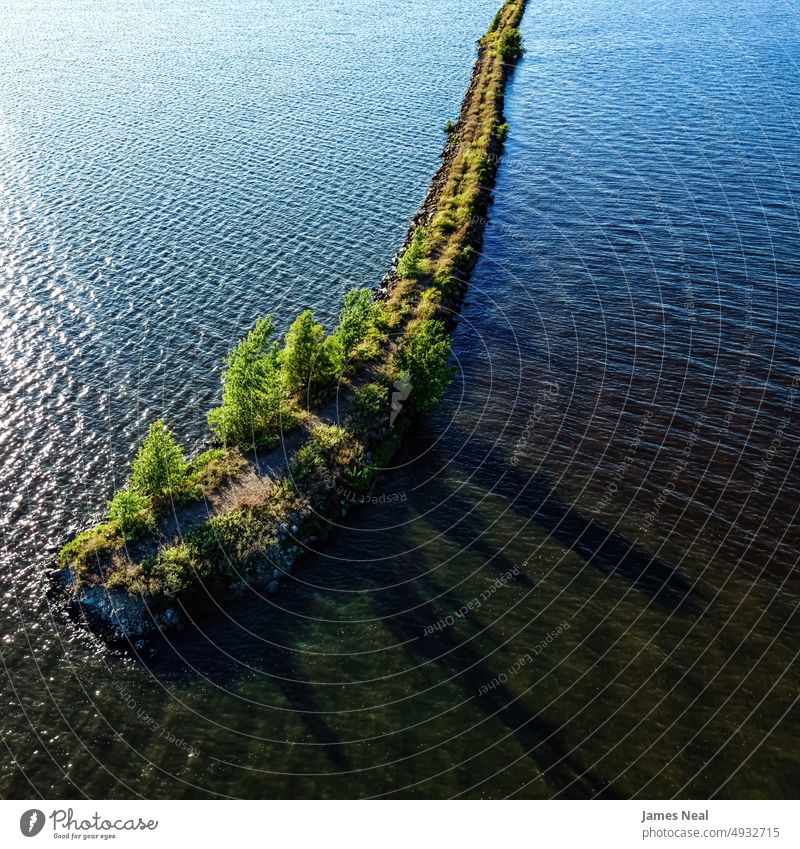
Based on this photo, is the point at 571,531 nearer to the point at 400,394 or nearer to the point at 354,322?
the point at 400,394

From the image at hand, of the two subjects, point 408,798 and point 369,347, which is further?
point 369,347

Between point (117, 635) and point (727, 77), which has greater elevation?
point (727, 77)

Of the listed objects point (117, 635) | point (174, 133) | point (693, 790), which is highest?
point (174, 133)

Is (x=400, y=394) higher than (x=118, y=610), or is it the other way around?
(x=400, y=394)

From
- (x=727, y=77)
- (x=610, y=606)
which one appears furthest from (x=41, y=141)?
(x=727, y=77)

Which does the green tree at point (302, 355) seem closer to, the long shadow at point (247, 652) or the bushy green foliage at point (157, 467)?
the bushy green foliage at point (157, 467)

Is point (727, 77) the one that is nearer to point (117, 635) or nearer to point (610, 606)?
point (610, 606)

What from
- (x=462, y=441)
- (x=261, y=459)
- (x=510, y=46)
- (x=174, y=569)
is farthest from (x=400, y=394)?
(x=510, y=46)
